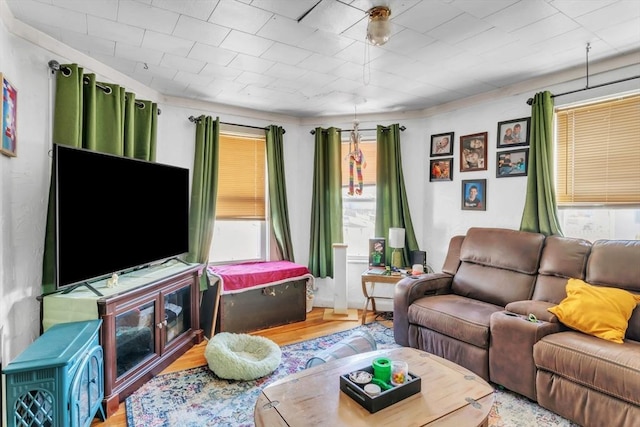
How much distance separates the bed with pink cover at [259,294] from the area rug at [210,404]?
68 cm

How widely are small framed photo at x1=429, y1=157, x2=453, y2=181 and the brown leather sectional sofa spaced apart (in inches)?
30.3

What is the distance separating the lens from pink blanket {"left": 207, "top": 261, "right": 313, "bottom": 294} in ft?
10.8

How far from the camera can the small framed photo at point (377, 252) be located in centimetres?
381

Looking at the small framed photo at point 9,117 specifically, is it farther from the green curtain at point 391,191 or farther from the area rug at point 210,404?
the green curtain at point 391,191

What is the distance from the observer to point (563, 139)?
2.97m

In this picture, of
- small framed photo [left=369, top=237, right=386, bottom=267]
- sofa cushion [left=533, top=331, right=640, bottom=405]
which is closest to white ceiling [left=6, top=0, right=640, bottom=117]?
small framed photo [left=369, top=237, right=386, bottom=267]

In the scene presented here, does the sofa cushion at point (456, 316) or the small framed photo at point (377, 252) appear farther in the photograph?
the small framed photo at point (377, 252)

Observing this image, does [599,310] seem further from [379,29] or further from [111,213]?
[111,213]

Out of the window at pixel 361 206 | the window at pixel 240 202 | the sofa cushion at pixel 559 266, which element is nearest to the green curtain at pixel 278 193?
the window at pixel 240 202

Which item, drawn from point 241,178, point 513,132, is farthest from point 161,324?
point 513,132

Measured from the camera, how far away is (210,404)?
2199 mm

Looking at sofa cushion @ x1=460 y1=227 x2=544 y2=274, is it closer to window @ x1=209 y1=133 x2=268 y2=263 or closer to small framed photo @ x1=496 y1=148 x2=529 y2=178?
small framed photo @ x1=496 y1=148 x2=529 y2=178

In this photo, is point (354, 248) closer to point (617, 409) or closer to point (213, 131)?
point (213, 131)

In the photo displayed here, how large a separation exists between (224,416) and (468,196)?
10.0 feet
